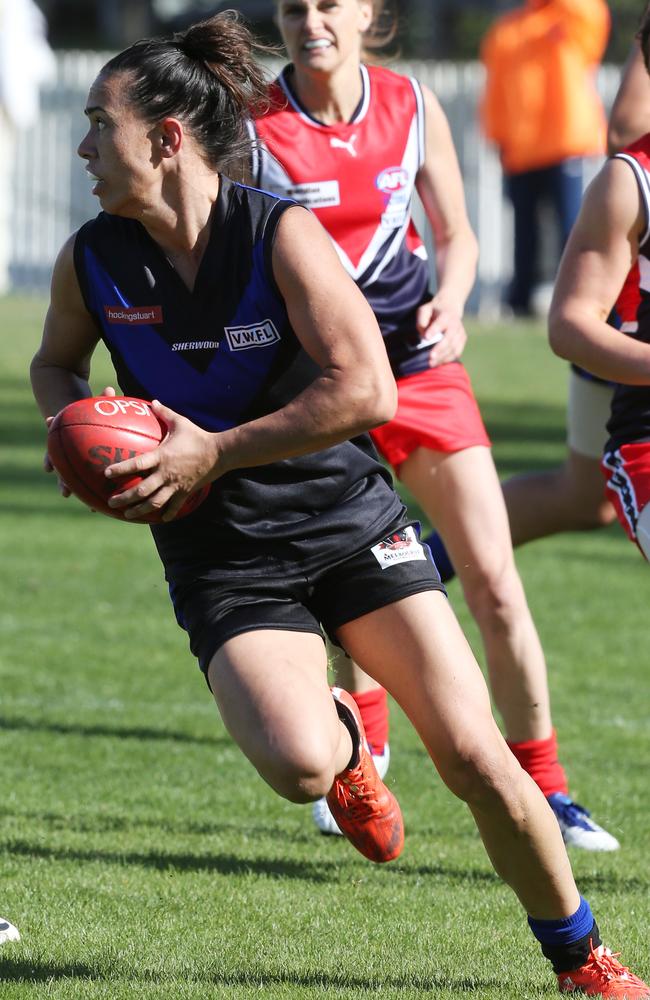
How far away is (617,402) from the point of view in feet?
15.8

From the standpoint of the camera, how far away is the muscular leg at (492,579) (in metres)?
5.33

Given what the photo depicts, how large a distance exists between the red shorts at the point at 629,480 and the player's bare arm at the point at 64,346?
58.4 inches

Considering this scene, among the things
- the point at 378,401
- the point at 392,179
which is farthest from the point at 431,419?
the point at 378,401

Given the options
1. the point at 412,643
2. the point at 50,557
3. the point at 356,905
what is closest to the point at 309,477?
the point at 412,643

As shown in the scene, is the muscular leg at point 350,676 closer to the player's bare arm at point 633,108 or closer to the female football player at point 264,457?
the female football player at point 264,457

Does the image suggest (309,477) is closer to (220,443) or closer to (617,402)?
(220,443)

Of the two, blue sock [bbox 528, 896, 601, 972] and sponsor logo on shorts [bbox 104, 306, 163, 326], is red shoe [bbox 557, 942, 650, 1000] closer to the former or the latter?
blue sock [bbox 528, 896, 601, 972]

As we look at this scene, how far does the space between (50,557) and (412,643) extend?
6.09 meters

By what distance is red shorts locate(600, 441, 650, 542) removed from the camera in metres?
4.59

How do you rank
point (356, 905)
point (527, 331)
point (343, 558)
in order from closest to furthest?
point (343, 558) < point (356, 905) < point (527, 331)

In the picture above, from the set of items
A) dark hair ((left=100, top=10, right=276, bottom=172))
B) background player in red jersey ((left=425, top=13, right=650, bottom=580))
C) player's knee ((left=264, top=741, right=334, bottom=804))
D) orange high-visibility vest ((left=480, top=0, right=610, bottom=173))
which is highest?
dark hair ((left=100, top=10, right=276, bottom=172))

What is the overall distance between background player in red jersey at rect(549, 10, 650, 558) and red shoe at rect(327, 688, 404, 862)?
0.94 meters

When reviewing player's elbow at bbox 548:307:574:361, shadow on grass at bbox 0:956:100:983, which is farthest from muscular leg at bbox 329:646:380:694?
shadow on grass at bbox 0:956:100:983

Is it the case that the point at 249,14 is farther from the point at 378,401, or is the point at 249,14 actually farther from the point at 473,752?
the point at 473,752
